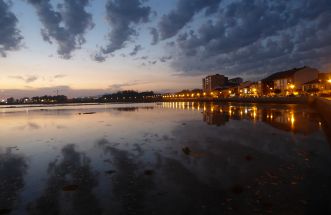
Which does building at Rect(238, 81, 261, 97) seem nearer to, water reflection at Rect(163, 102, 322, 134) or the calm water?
water reflection at Rect(163, 102, 322, 134)

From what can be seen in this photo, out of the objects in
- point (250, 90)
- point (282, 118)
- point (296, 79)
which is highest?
point (296, 79)

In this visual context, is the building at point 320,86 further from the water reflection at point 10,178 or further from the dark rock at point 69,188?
the dark rock at point 69,188

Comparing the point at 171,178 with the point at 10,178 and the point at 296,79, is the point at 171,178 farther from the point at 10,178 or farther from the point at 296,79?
the point at 296,79

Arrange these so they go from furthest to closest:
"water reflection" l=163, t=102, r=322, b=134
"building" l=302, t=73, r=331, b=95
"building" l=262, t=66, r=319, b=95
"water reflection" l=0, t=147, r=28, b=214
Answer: "building" l=262, t=66, r=319, b=95, "building" l=302, t=73, r=331, b=95, "water reflection" l=163, t=102, r=322, b=134, "water reflection" l=0, t=147, r=28, b=214

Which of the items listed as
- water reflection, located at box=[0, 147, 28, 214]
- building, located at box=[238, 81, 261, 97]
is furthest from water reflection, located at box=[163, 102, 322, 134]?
building, located at box=[238, 81, 261, 97]

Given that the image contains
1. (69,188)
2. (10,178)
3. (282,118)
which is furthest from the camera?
(282,118)

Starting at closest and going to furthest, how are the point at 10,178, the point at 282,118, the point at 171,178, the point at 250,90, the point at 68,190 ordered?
the point at 68,190 → the point at 171,178 → the point at 10,178 → the point at 282,118 → the point at 250,90

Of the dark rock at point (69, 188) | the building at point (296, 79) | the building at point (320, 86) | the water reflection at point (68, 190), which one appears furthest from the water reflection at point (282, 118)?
the building at point (296, 79)

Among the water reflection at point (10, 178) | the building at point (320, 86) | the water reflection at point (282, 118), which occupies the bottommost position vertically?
the water reflection at point (10, 178)

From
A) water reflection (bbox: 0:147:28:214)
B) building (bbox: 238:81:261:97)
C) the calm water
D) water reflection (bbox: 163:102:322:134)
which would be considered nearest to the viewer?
the calm water

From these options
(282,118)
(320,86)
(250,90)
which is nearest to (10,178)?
(282,118)

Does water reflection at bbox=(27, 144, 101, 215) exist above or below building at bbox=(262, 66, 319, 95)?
below

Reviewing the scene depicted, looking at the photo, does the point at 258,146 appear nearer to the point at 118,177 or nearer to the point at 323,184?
the point at 323,184

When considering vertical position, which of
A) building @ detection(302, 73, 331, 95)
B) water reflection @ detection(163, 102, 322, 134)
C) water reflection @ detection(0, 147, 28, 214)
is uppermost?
building @ detection(302, 73, 331, 95)
